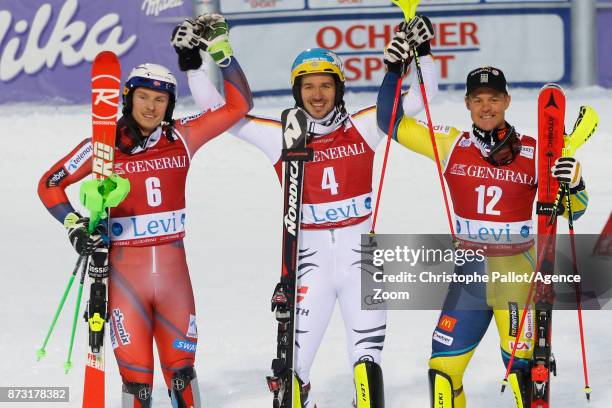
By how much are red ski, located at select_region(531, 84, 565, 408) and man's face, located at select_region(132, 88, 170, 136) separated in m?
2.17

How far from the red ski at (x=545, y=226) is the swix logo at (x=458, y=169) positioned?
463 mm

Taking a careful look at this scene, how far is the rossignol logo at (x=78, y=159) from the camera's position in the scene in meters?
7.15

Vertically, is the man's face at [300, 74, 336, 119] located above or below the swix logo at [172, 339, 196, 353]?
above

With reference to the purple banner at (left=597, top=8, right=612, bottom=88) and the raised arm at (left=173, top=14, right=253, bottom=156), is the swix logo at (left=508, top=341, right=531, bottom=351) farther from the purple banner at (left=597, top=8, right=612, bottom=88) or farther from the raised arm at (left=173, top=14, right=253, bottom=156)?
the purple banner at (left=597, top=8, right=612, bottom=88)

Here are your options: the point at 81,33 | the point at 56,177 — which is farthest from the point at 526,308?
the point at 81,33

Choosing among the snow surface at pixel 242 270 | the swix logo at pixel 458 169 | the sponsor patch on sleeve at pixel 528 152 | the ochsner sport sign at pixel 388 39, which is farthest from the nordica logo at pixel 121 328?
the ochsner sport sign at pixel 388 39

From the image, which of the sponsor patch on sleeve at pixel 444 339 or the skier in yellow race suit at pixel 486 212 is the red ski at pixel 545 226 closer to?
the skier in yellow race suit at pixel 486 212

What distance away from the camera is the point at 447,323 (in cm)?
724

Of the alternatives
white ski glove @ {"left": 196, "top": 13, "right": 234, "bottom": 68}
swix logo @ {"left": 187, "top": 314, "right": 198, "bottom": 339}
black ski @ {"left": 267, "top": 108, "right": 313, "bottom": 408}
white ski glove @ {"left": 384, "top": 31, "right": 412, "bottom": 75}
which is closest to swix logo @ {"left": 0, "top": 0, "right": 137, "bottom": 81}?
white ski glove @ {"left": 196, "top": 13, "right": 234, "bottom": 68}

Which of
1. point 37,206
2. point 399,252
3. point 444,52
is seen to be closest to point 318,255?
point 399,252

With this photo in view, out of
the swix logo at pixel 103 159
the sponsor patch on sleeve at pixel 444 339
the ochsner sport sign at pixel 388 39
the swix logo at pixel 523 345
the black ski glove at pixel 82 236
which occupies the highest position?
the ochsner sport sign at pixel 388 39

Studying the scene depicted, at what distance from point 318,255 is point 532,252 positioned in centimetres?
126

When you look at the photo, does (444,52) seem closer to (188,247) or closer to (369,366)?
Answer: (188,247)

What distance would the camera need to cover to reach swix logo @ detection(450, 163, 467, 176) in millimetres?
7230
